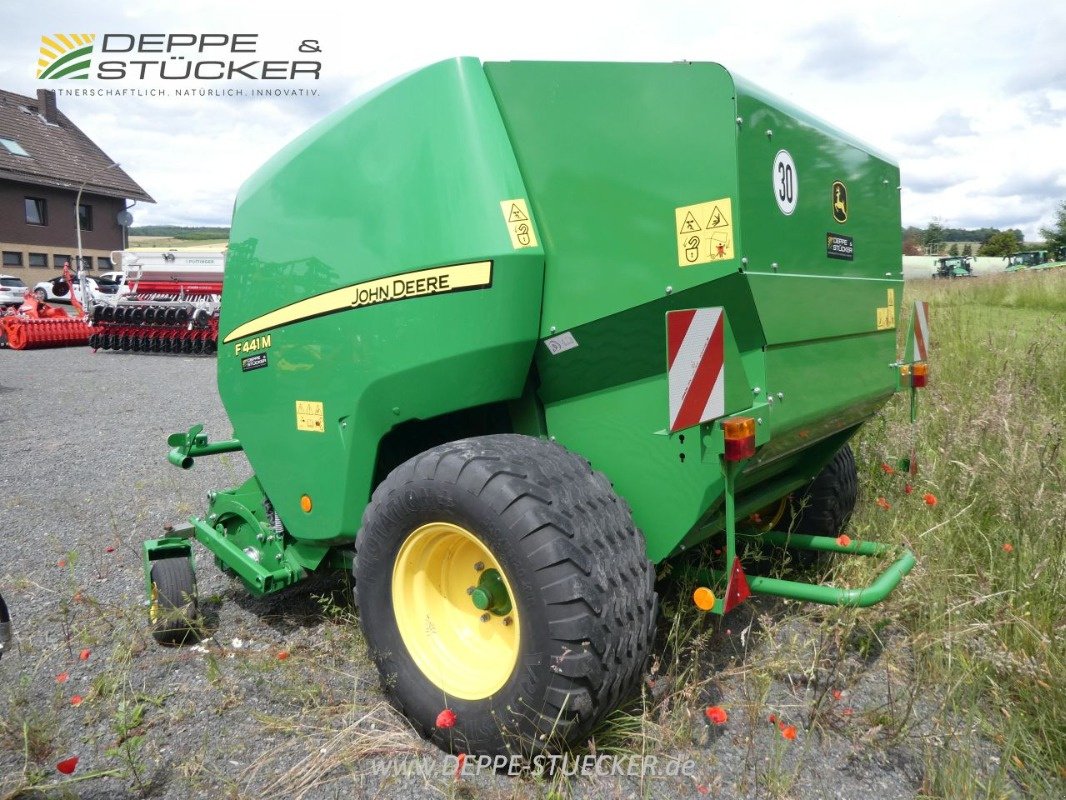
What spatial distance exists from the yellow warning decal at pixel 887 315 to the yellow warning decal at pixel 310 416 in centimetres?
217

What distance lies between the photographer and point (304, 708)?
2.78m

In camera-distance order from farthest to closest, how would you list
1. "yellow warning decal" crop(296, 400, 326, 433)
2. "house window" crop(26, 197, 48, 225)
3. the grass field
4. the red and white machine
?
"house window" crop(26, 197, 48, 225)
the red and white machine
"yellow warning decal" crop(296, 400, 326, 433)
the grass field

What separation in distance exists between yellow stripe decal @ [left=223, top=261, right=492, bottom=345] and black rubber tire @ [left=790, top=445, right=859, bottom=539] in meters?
1.87

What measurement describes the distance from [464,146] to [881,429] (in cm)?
349

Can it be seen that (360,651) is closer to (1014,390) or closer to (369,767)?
(369,767)

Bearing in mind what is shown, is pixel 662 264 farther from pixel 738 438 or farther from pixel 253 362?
pixel 253 362

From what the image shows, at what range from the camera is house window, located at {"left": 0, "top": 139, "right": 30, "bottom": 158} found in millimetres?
31734

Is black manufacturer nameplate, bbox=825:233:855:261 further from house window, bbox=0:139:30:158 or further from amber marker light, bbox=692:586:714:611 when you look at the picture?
house window, bbox=0:139:30:158

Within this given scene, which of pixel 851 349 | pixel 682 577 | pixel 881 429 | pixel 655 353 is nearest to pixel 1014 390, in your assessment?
pixel 881 429

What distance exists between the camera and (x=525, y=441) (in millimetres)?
2496

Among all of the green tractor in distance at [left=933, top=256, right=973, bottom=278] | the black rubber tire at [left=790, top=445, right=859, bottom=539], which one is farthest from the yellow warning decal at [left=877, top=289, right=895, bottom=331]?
the green tractor in distance at [left=933, top=256, right=973, bottom=278]

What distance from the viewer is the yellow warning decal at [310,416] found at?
3.03 meters

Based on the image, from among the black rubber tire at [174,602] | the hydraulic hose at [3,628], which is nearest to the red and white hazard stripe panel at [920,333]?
the black rubber tire at [174,602]

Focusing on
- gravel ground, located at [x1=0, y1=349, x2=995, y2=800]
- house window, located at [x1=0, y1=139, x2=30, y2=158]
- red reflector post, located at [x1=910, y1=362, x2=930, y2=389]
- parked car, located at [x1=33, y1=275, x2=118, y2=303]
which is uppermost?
house window, located at [x1=0, y1=139, x2=30, y2=158]
